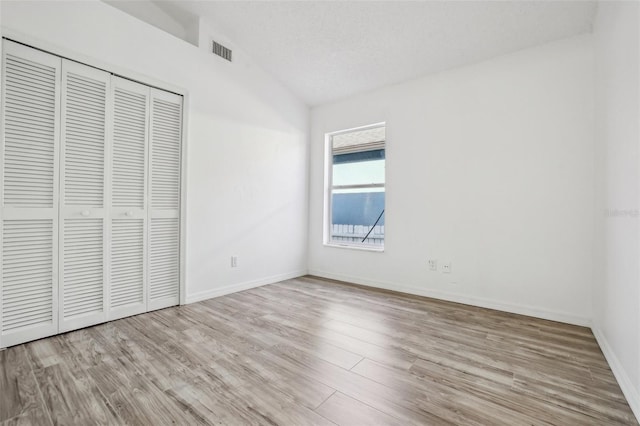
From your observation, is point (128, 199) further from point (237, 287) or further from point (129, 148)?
point (237, 287)

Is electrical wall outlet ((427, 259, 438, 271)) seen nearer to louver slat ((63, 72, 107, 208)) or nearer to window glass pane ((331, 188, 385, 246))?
window glass pane ((331, 188, 385, 246))

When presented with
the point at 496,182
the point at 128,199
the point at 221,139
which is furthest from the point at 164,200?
the point at 496,182

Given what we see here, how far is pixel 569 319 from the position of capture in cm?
257

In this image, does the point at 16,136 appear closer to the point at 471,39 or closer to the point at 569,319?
the point at 471,39

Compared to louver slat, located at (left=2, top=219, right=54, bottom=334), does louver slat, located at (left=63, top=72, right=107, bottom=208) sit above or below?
above

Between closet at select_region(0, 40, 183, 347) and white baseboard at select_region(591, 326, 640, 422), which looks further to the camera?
closet at select_region(0, 40, 183, 347)

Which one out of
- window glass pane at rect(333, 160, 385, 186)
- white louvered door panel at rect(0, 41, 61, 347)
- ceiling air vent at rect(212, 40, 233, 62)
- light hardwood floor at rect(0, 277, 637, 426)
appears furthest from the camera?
window glass pane at rect(333, 160, 385, 186)

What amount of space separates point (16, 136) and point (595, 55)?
4.48 metres

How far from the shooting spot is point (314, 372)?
177cm

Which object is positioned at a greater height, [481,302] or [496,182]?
[496,182]

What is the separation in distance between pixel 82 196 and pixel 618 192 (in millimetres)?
3798

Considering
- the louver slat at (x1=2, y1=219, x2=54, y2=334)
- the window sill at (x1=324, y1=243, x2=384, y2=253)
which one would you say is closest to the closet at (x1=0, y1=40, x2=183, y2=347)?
the louver slat at (x1=2, y1=219, x2=54, y2=334)

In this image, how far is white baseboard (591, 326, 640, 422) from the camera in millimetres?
1429

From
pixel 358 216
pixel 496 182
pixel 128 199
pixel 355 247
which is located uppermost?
pixel 496 182
